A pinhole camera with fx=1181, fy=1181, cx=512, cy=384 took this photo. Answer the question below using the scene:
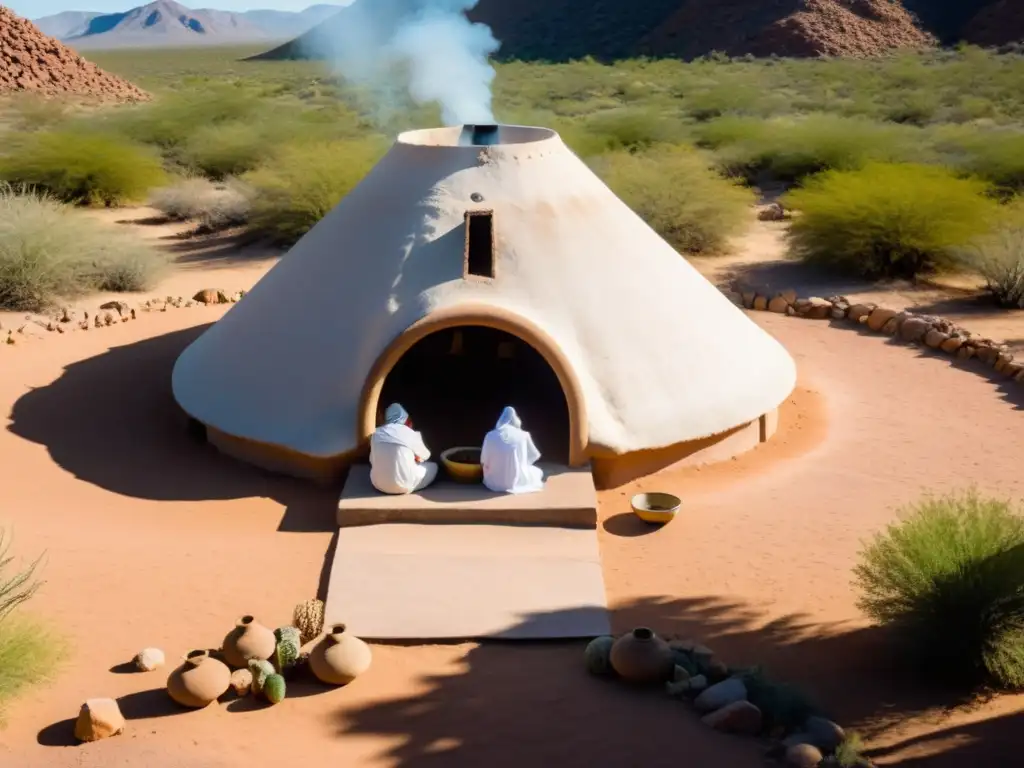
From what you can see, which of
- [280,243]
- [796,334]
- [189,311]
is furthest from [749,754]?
[280,243]

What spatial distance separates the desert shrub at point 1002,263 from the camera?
13.2m

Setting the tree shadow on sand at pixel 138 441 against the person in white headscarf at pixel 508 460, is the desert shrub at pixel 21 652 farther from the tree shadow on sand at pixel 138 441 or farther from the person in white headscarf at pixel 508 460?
the person in white headscarf at pixel 508 460

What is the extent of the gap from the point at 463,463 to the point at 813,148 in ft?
50.1

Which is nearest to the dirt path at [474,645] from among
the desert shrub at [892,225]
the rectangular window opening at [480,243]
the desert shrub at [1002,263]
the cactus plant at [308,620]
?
the cactus plant at [308,620]

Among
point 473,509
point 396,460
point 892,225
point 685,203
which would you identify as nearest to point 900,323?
point 892,225

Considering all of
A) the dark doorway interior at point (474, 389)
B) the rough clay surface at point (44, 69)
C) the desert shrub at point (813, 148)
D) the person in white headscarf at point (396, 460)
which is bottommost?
the dark doorway interior at point (474, 389)

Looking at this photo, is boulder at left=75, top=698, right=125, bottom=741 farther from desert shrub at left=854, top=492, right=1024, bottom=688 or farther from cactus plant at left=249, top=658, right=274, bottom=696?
desert shrub at left=854, top=492, right=1024, bottom=688

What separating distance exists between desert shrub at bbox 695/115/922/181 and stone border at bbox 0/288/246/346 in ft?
37.2

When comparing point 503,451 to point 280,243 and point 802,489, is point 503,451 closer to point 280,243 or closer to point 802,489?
point 802,489

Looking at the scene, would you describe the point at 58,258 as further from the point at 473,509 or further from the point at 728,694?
the point at 728,694

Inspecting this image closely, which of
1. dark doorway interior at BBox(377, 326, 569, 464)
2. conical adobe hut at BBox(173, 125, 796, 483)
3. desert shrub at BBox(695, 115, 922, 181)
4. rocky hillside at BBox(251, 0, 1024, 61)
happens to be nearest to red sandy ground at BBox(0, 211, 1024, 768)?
conical adobe hut at BBox(173, 125, 796, 483)

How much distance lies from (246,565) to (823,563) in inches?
133

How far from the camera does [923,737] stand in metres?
5.20

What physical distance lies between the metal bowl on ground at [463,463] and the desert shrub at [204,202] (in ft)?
36.9
